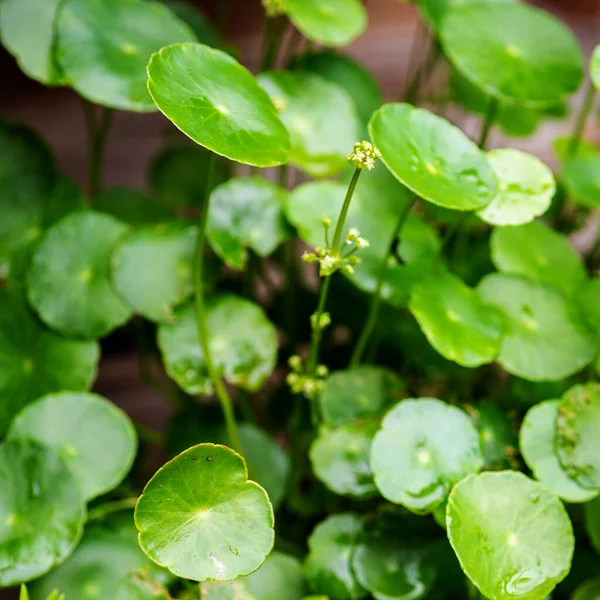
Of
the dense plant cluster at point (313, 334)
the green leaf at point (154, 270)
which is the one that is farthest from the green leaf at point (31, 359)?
the green leaf at point (154, 270)

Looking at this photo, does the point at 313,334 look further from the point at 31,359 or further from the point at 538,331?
the point at 31,359

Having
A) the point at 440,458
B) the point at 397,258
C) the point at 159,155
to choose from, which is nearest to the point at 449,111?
the point at 159,155

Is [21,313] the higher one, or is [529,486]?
[529,486]

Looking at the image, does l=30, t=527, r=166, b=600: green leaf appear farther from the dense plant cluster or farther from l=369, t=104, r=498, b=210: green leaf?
l=369, t=104, r=498, b=210: green leaf

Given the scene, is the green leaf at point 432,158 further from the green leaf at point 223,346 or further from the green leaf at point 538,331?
the green leaf at point 223,346

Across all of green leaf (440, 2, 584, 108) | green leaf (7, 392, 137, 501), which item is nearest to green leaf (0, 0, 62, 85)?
green leaf (7, 392, 137, 501)

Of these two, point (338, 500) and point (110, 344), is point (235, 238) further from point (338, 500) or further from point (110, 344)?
point (110, 344)
